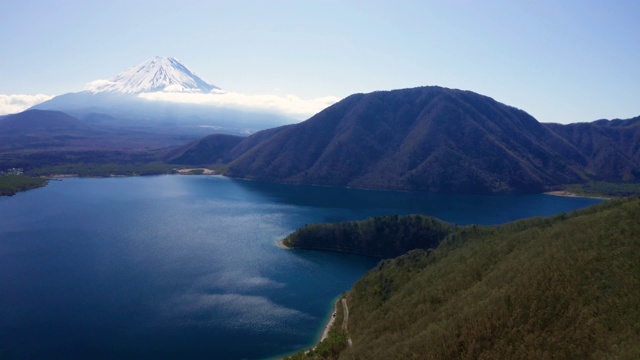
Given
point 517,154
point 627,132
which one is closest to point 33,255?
point 517,154

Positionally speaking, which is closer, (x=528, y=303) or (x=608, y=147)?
(x=528, y=303)

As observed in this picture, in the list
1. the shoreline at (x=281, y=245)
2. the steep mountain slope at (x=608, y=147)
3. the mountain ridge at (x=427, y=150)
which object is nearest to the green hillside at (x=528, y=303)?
the shoreline at (x=281, y=245)

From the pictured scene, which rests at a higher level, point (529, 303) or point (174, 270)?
point (529, 303)

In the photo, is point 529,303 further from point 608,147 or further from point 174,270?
point 608,147

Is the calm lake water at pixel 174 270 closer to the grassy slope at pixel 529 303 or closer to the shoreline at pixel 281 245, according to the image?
the shoreline at pixel 281 245

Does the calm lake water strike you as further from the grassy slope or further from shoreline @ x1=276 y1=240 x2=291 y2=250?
the grassy slope

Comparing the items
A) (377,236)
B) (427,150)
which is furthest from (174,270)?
(427,150)

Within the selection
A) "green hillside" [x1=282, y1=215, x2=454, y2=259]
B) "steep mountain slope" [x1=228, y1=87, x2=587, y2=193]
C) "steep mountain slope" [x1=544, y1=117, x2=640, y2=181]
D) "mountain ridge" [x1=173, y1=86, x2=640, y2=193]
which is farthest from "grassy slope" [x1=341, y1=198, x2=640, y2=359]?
"steep mountain slope" [x1=544, y1=117, x2=640, y2=181]
